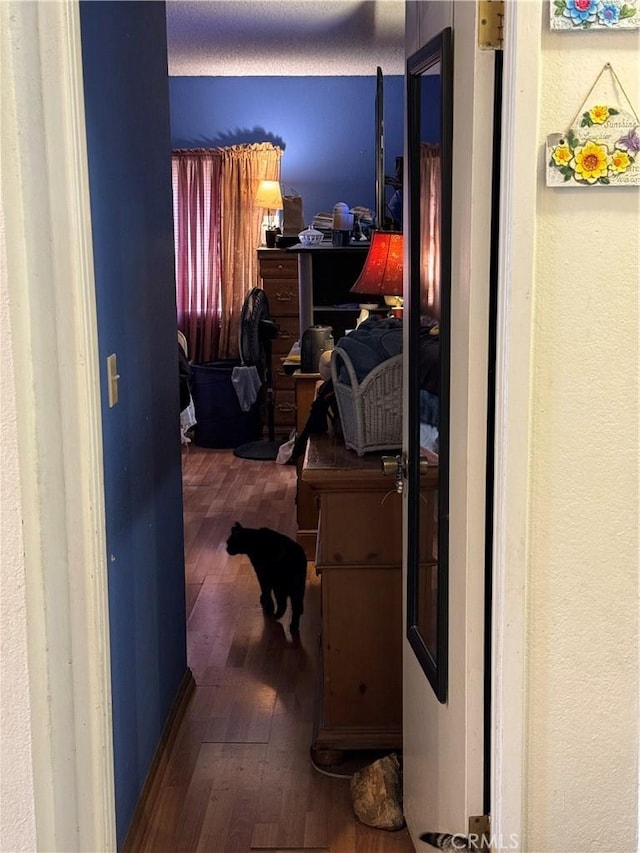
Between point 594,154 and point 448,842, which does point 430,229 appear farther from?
point 448,842

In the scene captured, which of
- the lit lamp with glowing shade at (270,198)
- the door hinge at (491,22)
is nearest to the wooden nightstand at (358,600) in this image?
the door hinge at (491,22)

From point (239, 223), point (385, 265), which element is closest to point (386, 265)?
point (385, 265)

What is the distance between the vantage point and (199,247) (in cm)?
769

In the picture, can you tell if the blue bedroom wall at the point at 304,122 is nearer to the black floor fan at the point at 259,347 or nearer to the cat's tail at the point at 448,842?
the black floor fan at the point at 259,347

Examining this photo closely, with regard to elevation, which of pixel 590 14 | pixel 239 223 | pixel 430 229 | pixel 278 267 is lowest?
pixel 278 267

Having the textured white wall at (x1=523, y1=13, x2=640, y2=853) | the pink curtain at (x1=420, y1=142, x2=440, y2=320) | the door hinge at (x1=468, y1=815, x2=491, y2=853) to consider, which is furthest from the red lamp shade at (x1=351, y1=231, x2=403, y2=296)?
the door hinge at (x1=468, y1=815, x2=491, y2=853)

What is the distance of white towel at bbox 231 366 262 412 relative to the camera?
6.83 metres

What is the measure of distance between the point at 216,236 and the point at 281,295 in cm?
98

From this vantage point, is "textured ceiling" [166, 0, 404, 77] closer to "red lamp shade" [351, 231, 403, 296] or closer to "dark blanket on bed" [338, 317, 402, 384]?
"red lamp shade" [351, 231, 403, 296]

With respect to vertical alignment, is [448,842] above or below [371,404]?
below

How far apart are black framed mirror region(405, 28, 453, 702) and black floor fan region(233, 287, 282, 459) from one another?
448 cm

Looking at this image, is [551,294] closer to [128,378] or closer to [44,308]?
A: [44,308]

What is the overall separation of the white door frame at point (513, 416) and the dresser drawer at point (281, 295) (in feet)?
18.0

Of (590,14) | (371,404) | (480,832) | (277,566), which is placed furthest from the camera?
(277,566)
